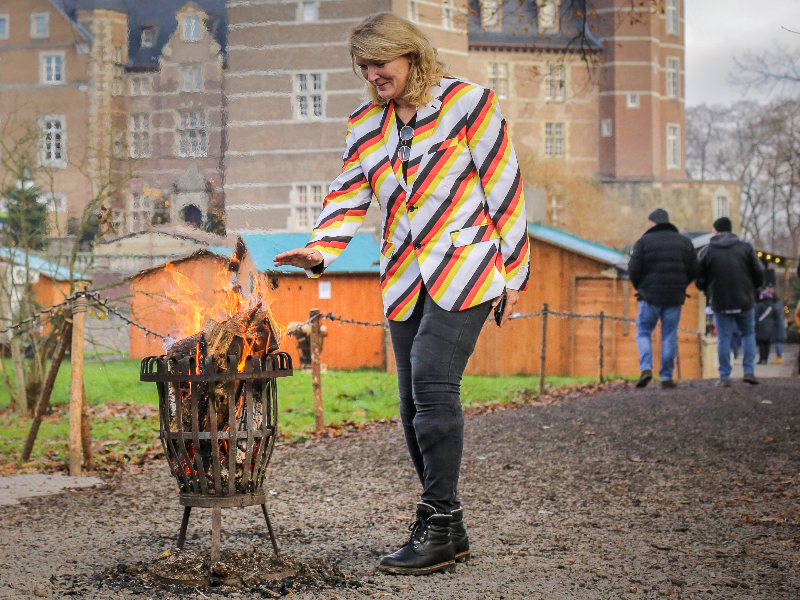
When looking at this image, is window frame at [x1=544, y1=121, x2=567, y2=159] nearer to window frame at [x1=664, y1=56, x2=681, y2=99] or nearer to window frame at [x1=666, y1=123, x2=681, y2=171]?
window frame at [x1=666, y1=123, x2=681, y2=171]

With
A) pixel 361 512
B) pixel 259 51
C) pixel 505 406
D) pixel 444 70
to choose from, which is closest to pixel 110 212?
pixel 259 51

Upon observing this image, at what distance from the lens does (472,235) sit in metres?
3.81

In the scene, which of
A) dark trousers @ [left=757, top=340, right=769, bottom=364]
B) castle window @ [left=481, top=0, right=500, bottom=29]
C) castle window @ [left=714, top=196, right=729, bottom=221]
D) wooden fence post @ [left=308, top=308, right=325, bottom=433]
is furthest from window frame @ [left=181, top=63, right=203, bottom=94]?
castle window @ [left=714, top=196, right=729, bottom=221]

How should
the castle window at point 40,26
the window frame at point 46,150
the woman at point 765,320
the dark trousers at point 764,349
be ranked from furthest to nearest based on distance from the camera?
the dark trousers at point 764,349, the woman at point 765,320, the window frame at point 46,150, the castle window at point 40,26

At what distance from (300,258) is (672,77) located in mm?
60150

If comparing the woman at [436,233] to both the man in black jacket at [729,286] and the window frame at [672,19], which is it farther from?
the window frame at [672,19]

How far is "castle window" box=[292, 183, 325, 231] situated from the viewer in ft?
18.2

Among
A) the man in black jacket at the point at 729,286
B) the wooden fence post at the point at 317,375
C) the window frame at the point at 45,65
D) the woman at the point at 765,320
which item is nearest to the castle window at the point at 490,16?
the wooden fence post at the point at 317,375

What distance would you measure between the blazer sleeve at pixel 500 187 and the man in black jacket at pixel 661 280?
7.81 metres

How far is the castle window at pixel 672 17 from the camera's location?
59062 millimetres

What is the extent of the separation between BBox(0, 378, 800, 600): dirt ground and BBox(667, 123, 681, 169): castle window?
2063 inches

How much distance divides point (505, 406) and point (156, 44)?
7.98m

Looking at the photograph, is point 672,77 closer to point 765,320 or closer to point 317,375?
point 765,320

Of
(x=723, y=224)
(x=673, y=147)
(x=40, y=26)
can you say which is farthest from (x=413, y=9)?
(x=673, y=147)
